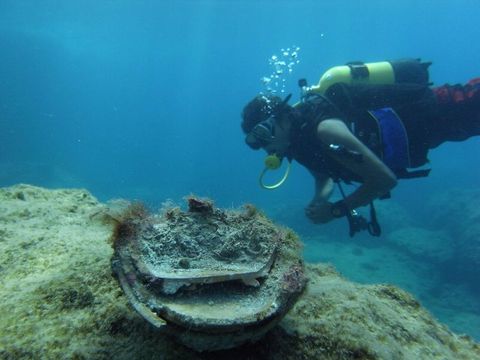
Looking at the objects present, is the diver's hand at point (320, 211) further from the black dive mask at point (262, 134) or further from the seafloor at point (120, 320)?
the seafloor at point (120, 320)

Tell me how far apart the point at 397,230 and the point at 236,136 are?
4155 inches

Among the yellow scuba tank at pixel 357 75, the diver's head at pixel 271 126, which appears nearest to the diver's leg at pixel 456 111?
the yellow scuba tank at pixel 357 75

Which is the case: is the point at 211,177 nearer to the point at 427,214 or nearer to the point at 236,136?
the point at 427,214

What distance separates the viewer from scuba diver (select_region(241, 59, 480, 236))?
521 centimetres

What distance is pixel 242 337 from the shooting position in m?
1.50

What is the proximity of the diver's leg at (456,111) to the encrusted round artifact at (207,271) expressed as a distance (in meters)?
4.90

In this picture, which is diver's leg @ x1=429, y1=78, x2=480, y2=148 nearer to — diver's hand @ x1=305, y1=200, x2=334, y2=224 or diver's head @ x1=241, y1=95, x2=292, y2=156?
diver's hand @ x1=305, y1=200, x2=334, y2=224

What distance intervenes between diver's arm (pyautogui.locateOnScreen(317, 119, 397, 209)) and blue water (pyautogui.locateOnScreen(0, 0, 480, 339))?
2394 millimetres

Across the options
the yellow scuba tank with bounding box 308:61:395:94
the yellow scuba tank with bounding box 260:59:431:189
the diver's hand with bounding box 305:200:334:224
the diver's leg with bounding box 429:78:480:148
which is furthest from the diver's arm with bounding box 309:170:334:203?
the diver's leg with bounding box 429:78:480:148

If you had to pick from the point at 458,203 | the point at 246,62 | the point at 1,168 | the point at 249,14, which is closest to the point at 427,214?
the point at 458,203

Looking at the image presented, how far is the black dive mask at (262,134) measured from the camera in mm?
5219

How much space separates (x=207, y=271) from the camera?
1.72 metres

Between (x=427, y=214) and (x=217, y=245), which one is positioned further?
(x=427, y=214)

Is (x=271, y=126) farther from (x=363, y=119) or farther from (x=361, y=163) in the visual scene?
(x=363, y=119)
